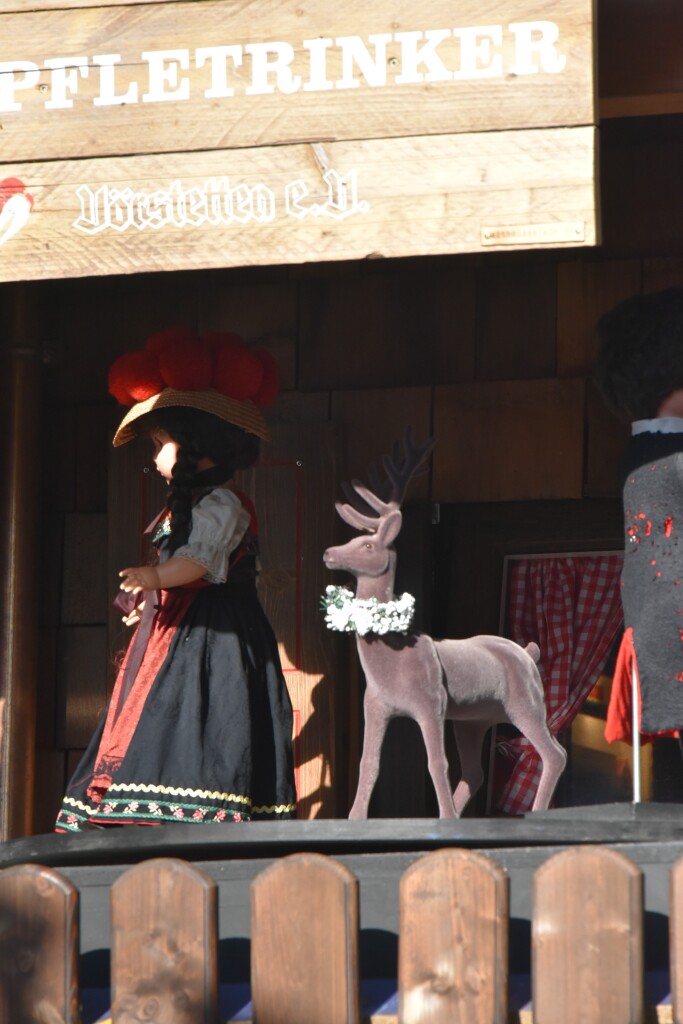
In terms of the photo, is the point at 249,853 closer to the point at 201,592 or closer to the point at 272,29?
the point at 201,592

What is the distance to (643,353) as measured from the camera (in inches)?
171

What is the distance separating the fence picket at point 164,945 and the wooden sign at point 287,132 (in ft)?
4.19

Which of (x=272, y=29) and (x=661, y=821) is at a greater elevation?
(x=272, y=29)

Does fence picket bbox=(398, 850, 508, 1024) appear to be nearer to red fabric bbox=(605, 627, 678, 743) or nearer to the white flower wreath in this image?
red fabric bbox=(605, 627, 678, 743)

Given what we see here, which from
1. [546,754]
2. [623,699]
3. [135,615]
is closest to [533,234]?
[623,699]

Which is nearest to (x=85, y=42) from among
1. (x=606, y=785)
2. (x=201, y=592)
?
(x=201, y=592)

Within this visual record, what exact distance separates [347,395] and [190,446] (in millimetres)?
756

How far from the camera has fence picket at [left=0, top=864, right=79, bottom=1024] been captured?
2.91 metres

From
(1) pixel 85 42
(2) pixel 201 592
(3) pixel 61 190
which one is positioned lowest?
(2) pixel 201 592

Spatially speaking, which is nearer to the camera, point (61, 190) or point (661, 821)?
point (661, 821)

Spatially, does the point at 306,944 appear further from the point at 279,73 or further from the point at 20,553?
the point at 20,553

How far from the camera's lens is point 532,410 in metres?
5.06

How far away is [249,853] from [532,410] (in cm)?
206

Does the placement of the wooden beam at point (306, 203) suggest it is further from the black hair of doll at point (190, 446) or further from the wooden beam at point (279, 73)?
the black hair of doll at point (190, 446)
